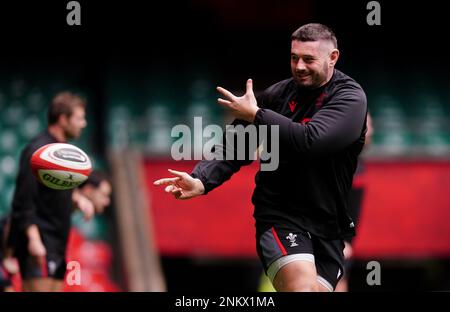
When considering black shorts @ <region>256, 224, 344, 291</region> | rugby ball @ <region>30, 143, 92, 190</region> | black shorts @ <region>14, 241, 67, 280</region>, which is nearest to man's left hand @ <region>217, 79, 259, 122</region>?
black shorts @ <region>256, 224, 344, 291</region>

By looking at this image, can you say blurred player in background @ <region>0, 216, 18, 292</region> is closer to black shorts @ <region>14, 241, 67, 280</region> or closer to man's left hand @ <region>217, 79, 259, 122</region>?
black shorts @ <region>14, 241, 67, 280</region>

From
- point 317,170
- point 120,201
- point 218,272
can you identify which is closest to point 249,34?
point 218,272

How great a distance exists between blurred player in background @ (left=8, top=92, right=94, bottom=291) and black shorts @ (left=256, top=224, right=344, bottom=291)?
2.21m

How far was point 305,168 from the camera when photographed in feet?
16.9

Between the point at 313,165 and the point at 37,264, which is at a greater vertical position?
the point at 313,165

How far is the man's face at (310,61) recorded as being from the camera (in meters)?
5.08

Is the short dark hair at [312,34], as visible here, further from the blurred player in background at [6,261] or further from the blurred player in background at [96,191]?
the blurred player in background at [6,261]

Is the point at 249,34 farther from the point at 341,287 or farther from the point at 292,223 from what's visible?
the point at 292,223

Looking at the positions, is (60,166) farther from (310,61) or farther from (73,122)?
(310,61)

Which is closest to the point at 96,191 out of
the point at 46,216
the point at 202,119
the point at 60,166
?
the point at 46,216

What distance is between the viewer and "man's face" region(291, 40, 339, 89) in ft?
16.7

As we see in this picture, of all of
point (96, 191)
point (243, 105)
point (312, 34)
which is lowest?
point (96, 191)

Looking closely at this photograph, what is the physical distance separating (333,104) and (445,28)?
10.5 meters

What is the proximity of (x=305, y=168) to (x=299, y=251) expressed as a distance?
1.56 feet
